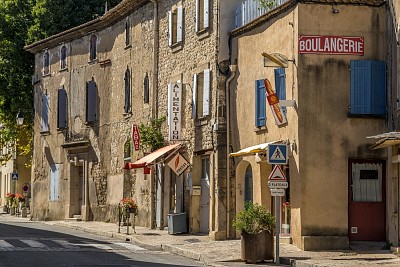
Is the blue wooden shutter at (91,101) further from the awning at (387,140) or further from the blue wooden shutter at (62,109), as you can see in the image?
the awning at (387,140)

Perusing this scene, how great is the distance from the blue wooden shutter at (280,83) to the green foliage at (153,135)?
918 centimetres

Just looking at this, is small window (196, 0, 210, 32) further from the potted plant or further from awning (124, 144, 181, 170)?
the potted plant

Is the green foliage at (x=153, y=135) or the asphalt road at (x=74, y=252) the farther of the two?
the green foliage at (x=153, y=135)

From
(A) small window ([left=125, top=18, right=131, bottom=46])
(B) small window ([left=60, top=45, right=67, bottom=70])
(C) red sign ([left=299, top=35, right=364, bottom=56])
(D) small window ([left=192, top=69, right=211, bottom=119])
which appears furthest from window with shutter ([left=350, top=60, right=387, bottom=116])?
(B) small window ([left=60, top=45, right=67, bottom=70])

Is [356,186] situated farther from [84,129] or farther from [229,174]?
[84,129]

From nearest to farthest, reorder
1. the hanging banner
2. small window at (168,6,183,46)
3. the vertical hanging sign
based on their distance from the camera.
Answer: the hanging banner, the vertical hanging sign, small window at (168,6,183,46)

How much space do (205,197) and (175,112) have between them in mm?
3037

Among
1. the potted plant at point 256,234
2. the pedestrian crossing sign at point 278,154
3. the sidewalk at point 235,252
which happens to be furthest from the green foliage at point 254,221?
the pedestrian crossing sign at point 278,154

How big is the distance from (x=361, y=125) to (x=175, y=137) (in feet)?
30.5

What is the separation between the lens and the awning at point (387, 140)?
68.1 feet

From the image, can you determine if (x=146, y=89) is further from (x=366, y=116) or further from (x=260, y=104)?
(x=366, y=116)

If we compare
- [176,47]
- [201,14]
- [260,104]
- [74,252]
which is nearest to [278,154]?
[74,252]

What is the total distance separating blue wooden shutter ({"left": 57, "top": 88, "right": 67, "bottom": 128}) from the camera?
145ft

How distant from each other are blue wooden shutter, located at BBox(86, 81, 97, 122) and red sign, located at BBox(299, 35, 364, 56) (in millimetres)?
18701
